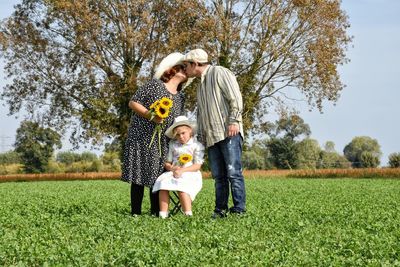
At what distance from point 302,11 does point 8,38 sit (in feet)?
57.5

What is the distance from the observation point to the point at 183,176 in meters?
10.2

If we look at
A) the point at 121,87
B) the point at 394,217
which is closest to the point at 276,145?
the point at 121,87

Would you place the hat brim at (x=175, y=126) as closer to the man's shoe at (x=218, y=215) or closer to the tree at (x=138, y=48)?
the man's shoe at (x=218, y=215)

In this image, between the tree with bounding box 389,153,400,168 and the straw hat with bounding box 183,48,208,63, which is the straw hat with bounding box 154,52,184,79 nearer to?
the straw hat with bounding box 183,48,208,63

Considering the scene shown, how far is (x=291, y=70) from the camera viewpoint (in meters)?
42.3

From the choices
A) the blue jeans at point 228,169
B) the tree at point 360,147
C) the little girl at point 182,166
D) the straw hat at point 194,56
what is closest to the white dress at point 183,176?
the little girl at point 182,166

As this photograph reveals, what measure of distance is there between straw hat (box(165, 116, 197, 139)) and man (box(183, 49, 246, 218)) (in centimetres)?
15

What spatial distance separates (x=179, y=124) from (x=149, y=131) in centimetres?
54

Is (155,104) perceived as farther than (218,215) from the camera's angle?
No

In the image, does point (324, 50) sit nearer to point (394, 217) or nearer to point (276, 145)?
point (394, 217)

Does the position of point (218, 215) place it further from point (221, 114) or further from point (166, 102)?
point (166, 102)

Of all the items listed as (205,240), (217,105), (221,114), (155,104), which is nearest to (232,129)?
(221,114)

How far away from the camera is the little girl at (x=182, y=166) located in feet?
33.2

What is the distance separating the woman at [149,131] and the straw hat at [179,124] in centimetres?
13
